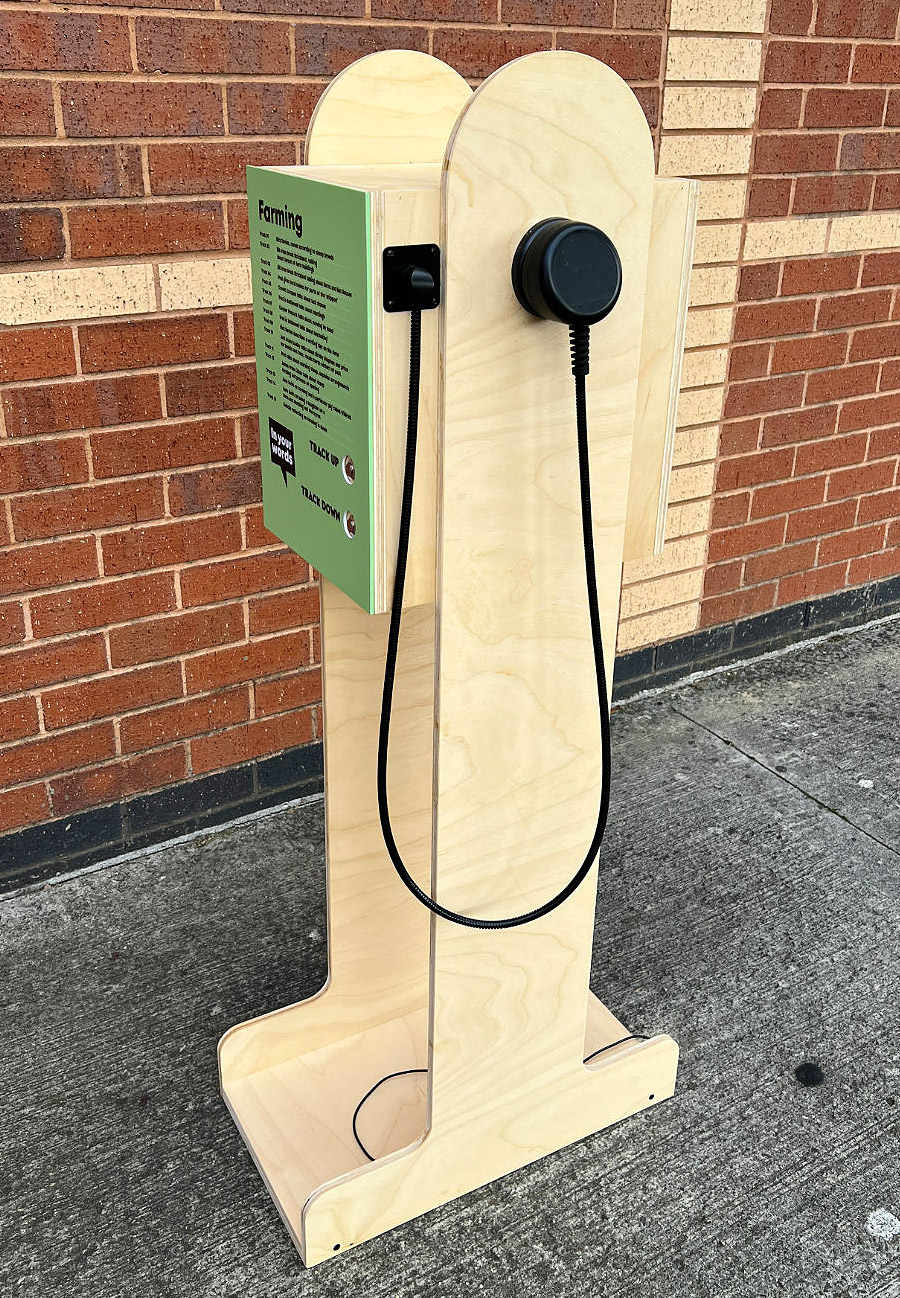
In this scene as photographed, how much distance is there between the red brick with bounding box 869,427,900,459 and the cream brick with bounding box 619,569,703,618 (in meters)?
0.88

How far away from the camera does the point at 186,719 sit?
118 inches

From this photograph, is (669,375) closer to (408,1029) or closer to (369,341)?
(369,341)

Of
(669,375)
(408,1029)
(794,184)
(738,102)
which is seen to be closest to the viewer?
(669,375)

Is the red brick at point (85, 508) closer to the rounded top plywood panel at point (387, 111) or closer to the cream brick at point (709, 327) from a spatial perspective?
the rounded top plywood panel at point (387, 111)

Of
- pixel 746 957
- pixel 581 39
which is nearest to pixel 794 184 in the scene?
pixel 581 39

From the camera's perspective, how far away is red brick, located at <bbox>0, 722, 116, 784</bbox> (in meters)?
2.78

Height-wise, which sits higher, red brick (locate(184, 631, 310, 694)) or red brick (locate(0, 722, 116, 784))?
red brick (locate(184, 631, 310, 694))

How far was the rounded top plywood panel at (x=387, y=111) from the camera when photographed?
1.82 meters

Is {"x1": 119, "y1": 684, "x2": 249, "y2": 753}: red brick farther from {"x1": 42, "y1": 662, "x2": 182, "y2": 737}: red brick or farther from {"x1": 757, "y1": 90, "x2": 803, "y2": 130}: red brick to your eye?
{"x1": 757, "y1": 90, "x2": 803, "y2": 130}: red brick

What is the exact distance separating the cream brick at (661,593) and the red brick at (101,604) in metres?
1.49

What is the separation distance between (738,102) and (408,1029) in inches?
103

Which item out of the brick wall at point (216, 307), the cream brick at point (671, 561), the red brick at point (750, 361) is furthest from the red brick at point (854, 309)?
the cream brick at point (671, 561)

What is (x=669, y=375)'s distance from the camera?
69.9 inches

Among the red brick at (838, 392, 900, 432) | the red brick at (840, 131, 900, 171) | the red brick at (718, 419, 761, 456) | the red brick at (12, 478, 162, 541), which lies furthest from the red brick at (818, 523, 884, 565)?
the red brick at (12, 478, 162, 541)
